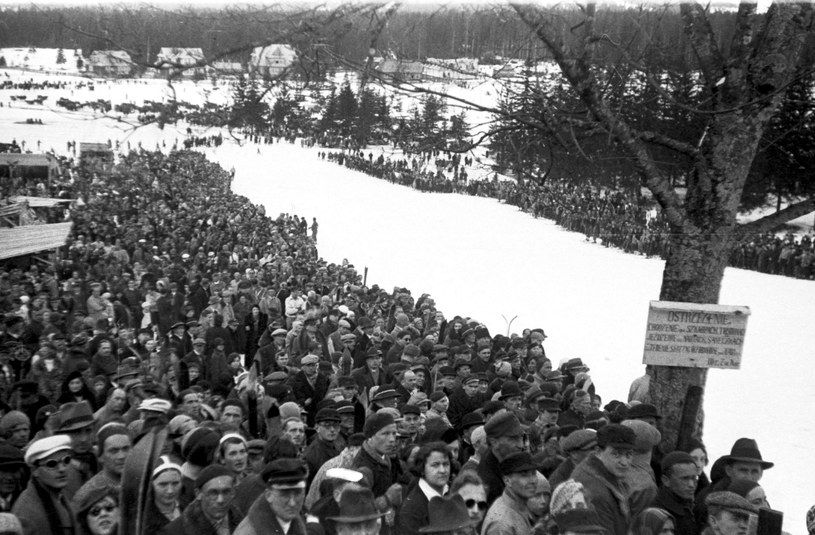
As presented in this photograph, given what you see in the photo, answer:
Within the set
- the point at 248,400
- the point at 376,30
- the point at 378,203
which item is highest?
the point at 376,30

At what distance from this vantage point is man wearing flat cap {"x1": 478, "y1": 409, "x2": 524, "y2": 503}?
488cm

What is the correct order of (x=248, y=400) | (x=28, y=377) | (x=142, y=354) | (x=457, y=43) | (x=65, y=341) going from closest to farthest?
1. (x=457, y=43)
2. (x=248, y=400)
3. (x=28, y=377)
4. (x=65, y=341)
5. (x=142, y=354)

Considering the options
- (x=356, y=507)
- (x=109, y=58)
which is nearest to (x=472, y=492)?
(x=356, y=507)

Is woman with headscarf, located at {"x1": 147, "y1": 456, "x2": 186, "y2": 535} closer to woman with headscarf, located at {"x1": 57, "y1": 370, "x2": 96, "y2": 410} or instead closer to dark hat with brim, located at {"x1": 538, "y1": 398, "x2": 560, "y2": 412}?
dark hat with brim, located at {"x1": 538, "y1": 398, "x2": 560, "y2": 412}

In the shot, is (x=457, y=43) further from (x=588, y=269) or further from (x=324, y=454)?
(x=588, y=269)

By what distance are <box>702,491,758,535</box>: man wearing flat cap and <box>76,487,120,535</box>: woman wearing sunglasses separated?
2.74m

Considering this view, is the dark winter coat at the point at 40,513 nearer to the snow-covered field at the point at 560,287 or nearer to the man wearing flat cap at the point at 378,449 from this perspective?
the man wearing flat cap at the point at 378,449

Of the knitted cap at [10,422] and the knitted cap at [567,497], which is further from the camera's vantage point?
the knitted cap at [10,422]

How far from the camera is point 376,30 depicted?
428 cm

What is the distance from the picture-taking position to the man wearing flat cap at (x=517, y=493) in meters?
3.98

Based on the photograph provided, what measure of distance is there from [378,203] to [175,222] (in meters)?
17.9

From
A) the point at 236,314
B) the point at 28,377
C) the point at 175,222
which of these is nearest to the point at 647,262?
the point at 175,222

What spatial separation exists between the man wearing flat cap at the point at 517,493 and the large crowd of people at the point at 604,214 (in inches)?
328

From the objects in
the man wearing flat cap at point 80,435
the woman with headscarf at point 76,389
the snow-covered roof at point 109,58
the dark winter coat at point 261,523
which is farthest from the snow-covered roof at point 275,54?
the woman with headscarf at point 76,389
